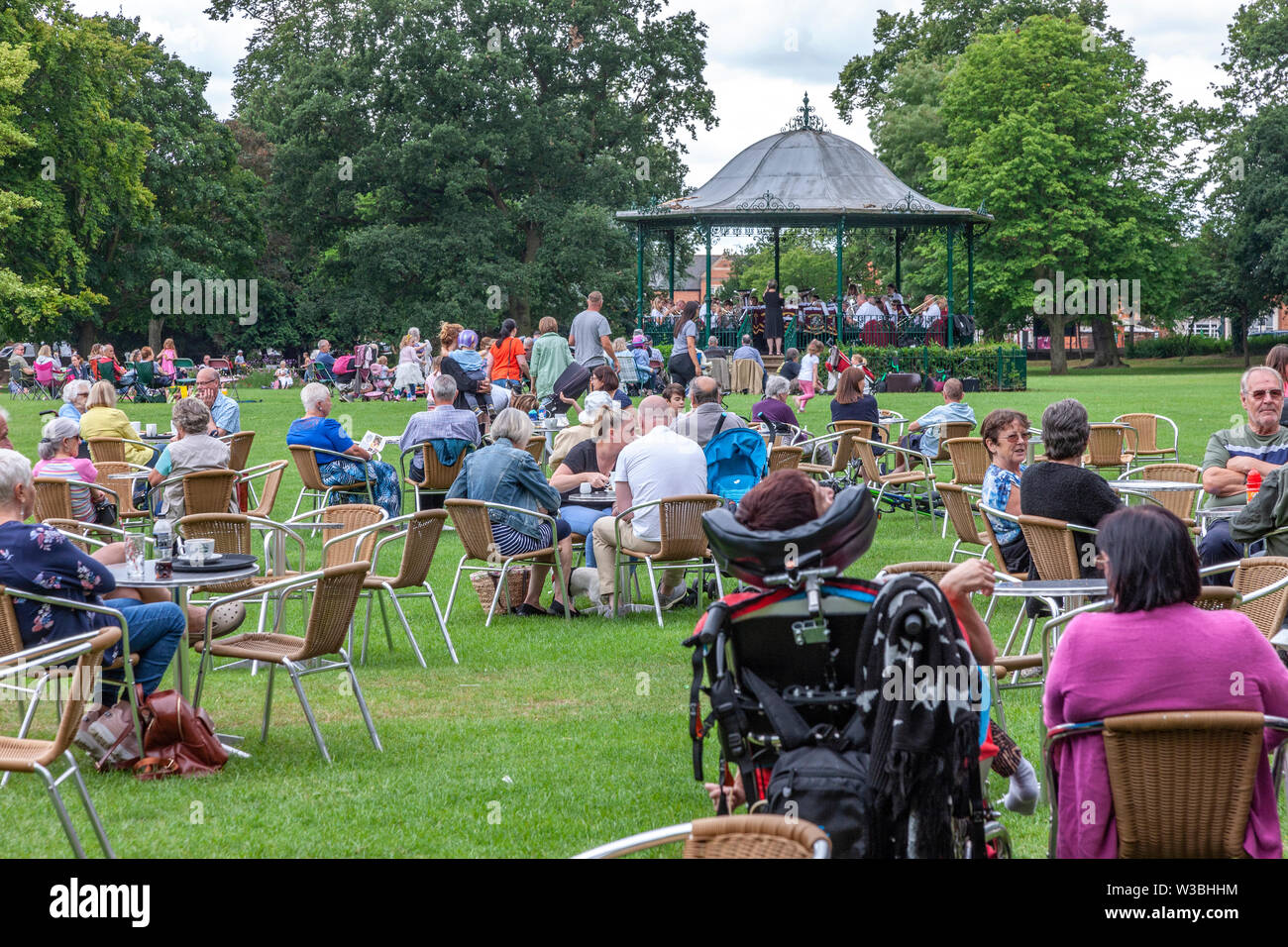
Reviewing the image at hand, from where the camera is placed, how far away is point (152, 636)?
5852mm

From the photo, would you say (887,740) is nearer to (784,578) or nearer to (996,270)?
(784,578)

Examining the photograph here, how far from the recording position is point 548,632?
28.5 ft

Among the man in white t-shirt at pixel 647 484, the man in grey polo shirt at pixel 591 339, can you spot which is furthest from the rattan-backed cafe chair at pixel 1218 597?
the man in grey polo shirt at pixel 591 339

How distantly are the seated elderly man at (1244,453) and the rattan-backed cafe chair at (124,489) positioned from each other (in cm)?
732

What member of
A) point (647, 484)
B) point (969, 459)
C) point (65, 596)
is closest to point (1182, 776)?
point (65, 596)

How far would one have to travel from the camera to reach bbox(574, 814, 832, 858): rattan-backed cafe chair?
2674 millimetres

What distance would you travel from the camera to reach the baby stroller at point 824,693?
3459 mm

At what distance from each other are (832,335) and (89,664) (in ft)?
93.4

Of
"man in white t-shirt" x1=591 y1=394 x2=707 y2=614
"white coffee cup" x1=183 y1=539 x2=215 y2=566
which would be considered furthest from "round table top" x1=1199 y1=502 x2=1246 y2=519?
"white coffee cup" x1=183 y1=539 x2=215 y2=566

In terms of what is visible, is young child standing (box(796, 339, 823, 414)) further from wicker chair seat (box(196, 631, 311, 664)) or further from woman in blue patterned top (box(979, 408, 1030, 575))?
wicker chair seat (box(196, 631, 311, 664))

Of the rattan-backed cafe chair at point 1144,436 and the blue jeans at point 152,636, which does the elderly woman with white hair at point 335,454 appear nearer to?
the blue jeans at point 152,636

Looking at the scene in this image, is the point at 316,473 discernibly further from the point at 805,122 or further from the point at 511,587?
the point at 805,122

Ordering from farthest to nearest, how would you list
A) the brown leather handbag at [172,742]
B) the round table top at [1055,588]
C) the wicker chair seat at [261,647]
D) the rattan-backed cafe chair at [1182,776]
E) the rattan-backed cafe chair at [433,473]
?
the rattan-backed cafe chair at [433,473]
the wicker chair seat at [261,647]
the brown leather handbag at [172,742]
the round table top at [1055,588]
the rattan-backed cafe chair at [1182,776]

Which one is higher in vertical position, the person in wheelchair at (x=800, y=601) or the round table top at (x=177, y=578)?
the person in wheelchair at (x=800, y=601)
